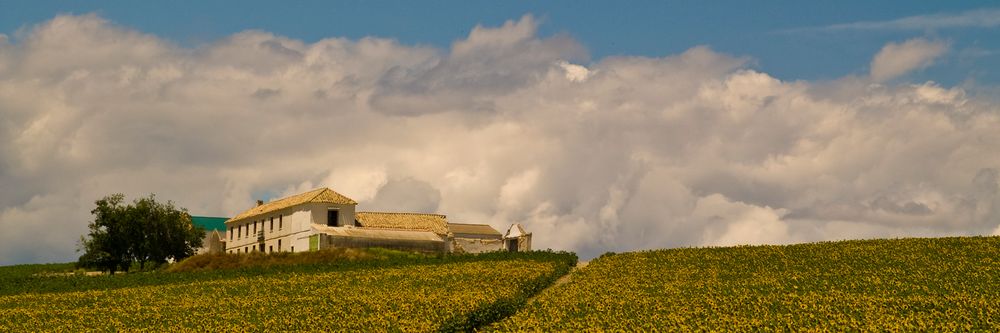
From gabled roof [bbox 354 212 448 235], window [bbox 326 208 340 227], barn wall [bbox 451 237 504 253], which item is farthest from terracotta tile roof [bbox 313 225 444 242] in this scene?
gabled roof [bbox 354 212 448 235]

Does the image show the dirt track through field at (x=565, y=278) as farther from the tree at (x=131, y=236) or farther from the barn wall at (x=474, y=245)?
the tree at (x=131, y=236)

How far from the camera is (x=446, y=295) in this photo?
53.2 metres

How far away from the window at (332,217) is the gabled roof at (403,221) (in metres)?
3.60

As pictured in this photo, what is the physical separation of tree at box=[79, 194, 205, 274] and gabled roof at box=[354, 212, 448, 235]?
1768 centimetres

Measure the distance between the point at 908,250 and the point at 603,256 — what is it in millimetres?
20635

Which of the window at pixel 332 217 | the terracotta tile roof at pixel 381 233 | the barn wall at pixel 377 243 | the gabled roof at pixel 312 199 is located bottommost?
the barn wall at pixel 377 243

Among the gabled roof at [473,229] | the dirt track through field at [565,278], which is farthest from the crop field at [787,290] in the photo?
the gabled roof at [473,229]

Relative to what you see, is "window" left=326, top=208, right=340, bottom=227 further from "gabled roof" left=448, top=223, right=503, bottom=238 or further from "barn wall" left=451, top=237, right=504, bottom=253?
"gabled roof" left=448, top=223, right=503, bottom=238

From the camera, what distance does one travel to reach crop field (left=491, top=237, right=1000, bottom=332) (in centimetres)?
3984

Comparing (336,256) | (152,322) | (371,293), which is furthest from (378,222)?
(152,322)

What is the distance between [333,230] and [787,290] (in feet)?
169

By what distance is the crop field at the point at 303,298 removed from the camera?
148 feet

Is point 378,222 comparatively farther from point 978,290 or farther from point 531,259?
point 978,290

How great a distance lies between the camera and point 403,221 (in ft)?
355
